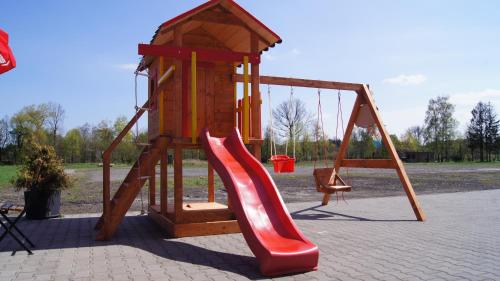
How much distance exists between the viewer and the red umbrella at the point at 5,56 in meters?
5.62

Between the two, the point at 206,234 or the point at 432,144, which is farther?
the point at 432,144

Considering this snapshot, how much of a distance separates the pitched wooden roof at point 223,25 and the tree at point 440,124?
6406 cm

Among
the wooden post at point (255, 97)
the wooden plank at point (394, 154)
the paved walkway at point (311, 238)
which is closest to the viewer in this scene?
the paved walkway at point (311, 238)

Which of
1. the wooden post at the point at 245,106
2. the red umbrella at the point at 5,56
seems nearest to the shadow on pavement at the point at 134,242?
the wooden post at the point at 245,106

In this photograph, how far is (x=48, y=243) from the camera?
632 centimetres

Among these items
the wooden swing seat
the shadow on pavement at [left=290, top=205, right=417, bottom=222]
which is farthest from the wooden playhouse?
the shadow on pavement at [left=290, top=205, right=417, bottom=222]

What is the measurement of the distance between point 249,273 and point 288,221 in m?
1.04

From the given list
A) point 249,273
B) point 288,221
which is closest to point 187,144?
point 288,221

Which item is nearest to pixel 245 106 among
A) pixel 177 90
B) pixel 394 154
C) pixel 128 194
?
pixel 177 90

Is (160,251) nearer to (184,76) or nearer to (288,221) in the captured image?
(288,221)

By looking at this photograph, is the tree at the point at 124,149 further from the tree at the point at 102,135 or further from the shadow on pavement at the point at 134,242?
the shadow on pavement at the point at 134,242

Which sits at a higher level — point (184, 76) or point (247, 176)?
point (184, 76)

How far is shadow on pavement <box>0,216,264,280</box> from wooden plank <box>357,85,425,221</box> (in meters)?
4.85

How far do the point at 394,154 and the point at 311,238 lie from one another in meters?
3.57
